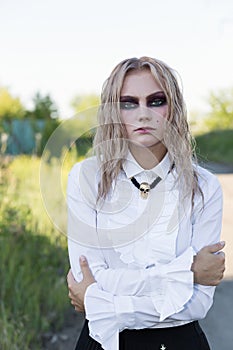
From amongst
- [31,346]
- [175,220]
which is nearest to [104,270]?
[175,220]

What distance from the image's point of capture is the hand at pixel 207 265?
187cm

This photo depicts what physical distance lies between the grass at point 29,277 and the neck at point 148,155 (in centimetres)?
141

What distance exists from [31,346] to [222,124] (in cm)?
3741

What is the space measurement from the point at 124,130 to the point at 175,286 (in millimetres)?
516

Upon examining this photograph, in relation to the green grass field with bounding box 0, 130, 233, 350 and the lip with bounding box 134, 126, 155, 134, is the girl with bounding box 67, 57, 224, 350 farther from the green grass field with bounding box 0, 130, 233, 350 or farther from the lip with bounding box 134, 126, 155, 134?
the green grass field with bounding box 0, 130, 233, 350

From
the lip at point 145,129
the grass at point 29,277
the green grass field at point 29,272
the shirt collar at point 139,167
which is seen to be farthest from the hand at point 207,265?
the grass at point 29,277

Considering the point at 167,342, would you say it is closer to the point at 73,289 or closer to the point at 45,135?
the point at 73,289

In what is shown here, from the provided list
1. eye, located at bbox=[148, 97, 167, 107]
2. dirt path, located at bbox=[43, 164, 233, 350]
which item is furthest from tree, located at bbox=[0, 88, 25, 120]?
eye, located at bbox=[148, 97, 167, 107]

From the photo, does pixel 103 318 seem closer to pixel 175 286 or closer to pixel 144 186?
pixel 175 286

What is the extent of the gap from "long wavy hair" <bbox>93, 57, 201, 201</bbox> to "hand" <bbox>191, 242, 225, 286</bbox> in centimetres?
18

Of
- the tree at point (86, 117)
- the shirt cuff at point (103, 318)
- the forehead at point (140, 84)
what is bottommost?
the shirt cuff at point (103, 318)

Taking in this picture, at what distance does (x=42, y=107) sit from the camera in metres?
18.3

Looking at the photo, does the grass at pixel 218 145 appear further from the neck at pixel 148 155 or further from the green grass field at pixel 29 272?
the neck at pixel 148 155

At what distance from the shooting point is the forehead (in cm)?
189
